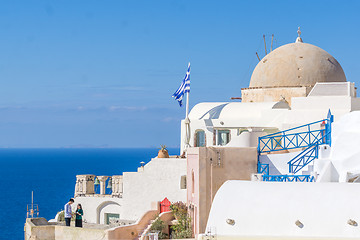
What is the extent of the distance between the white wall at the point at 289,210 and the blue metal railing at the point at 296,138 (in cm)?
661

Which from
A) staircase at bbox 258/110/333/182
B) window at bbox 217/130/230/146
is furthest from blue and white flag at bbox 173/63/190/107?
staircase at bbox 258/110/333/182

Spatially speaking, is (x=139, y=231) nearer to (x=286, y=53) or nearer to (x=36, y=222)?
(x=36, y=222)

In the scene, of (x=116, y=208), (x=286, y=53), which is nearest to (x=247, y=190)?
(x=116, y=208)

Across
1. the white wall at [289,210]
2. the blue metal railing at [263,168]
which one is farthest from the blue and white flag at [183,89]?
the white wall at [289,210]

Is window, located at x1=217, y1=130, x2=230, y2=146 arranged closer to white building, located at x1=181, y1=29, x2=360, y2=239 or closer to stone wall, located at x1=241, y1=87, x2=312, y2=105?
white building, located at x1=181, y1=29, x2=360, y2=239

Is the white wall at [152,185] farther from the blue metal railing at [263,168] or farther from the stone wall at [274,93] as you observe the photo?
the stone wall at [274,93]

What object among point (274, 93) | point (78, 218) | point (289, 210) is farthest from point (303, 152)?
point (78, 218)

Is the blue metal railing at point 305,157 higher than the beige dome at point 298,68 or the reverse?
the reverse

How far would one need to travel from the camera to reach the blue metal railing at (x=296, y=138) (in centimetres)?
2628

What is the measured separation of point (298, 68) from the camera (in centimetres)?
3434

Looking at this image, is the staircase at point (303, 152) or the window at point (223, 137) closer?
the staircase at point (303, 152)

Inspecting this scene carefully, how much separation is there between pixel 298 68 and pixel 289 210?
16.7m

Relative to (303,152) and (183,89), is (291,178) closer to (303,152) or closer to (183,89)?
(303,152)

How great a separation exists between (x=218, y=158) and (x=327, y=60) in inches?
447
